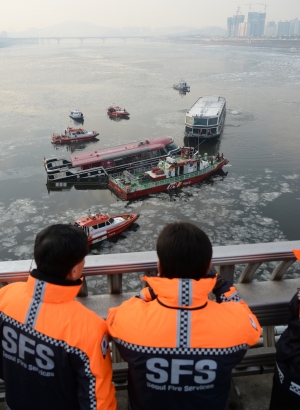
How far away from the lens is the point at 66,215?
2136 cm

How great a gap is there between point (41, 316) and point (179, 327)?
0.85 metres

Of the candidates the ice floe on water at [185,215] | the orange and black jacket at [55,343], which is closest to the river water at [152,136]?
the ice floe on water at [185,215]

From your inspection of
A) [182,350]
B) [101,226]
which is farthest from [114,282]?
[101,226]

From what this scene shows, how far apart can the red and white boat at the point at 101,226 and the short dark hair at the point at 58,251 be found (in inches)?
610

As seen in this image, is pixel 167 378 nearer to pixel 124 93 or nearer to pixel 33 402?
pixel 33 402

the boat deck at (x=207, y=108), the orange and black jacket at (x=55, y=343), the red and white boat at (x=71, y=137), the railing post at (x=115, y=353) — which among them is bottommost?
the red and white boat at (x=71, y=137)

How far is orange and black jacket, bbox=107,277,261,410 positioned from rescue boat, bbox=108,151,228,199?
21139 millimetres

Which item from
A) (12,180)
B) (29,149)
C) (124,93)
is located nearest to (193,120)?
(29,149)

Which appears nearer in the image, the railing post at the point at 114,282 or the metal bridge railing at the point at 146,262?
the metal bridge railing at the point at 146,262

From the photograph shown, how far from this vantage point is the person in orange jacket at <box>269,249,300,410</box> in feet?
7.78

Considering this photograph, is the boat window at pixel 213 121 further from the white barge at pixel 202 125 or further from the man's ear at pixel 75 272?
the man's ear at pixel 75 272

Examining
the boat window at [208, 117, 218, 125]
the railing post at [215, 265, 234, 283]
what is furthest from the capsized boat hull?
the railing post at [215, 265, 234, 283]

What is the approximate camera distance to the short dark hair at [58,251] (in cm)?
206

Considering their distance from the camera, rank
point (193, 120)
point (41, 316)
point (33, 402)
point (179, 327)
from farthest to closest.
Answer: point (193, 120)
point (33, 402)
point (41, 316)
point (179, 327)
